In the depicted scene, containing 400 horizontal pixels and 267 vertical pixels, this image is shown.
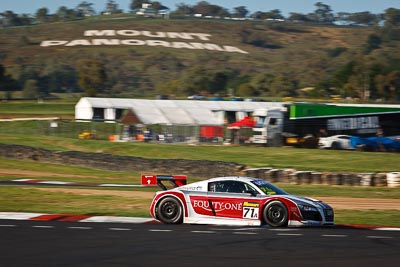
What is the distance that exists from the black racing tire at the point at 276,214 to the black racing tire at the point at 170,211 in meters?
1.84

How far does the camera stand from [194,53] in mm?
151750

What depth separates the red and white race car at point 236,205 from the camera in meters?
14.4

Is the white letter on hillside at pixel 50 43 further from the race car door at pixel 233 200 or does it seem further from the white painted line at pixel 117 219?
the race car door at pixel 233 200

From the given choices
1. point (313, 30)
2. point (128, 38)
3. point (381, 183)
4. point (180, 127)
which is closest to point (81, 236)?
point (381, 183)

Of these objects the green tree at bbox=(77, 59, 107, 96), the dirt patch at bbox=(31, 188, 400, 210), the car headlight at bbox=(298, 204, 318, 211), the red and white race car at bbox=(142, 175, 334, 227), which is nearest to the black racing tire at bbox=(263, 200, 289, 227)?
the red and white race car at bbox=(142, 175, 334, 227)

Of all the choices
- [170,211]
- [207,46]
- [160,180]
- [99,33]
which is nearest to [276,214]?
[170,211]

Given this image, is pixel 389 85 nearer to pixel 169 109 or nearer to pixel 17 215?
pixel 169 109

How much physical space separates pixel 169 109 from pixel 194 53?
96.9 meters

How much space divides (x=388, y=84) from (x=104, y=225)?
260 feet

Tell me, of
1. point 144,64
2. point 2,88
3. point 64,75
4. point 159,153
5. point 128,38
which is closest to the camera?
point 159,153

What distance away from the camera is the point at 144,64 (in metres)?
140

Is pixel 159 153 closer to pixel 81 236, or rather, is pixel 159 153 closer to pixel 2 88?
pixel 81 236

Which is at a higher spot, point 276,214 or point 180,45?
point 180,45

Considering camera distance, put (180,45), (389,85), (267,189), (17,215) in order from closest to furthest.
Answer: (267,189) < (17,215) < (389,85) < (180,45)
